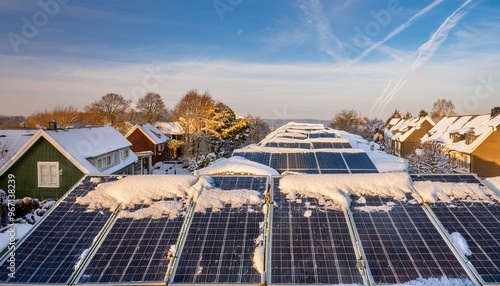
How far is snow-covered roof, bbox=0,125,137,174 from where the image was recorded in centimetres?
2209

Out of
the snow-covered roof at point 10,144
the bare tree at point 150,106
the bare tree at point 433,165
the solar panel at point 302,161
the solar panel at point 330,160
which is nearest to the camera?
the solar panel at point 330,160

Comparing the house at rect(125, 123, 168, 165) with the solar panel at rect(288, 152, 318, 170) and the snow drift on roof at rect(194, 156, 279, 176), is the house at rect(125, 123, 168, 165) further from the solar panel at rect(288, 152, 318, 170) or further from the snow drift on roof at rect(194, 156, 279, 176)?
the snow drift on roof at rect(194, 156, 279, 176)

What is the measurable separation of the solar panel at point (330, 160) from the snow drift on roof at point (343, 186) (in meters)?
12.4

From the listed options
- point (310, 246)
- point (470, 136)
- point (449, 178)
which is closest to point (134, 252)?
point (310, 246)

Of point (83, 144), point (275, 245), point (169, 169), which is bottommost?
point (169, 169)

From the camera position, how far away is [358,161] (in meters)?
23.5

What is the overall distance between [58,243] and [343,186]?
721 centimetres

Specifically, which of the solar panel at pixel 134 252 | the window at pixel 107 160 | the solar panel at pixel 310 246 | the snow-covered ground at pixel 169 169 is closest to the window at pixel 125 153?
the window at pixel 107 160

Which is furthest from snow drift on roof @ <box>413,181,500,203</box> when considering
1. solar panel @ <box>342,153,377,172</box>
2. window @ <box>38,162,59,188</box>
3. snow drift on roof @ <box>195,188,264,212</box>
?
window @ <box>38,162,59,188</box>

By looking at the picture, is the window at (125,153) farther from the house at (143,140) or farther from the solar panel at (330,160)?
the solar panel at (330,160)

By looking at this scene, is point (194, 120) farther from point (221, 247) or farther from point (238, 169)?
point (221, 247)

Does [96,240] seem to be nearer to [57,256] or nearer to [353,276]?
[57,256]

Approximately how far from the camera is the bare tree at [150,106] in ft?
266

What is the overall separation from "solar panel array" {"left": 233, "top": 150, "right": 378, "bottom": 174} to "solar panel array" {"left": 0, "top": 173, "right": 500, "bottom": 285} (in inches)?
501
